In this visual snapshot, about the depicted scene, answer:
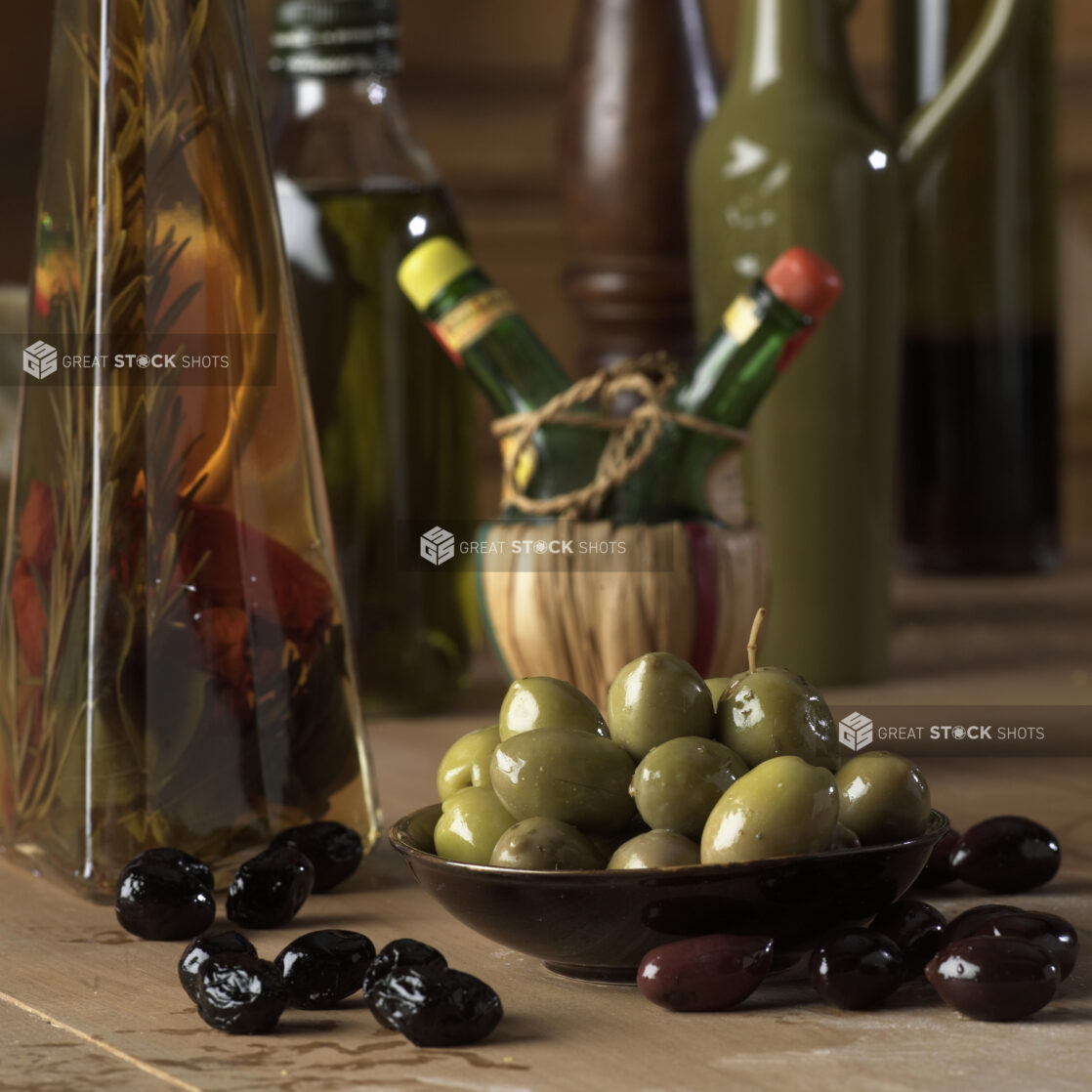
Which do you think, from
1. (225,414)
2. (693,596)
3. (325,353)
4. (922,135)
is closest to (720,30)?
A: (922,135)

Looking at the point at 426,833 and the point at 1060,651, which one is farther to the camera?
the point at 1060,651

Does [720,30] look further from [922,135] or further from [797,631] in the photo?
[797,631]

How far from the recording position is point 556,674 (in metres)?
0.72

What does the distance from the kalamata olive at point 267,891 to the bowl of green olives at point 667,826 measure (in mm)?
64

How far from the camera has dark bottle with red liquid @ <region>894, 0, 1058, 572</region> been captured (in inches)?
42.6

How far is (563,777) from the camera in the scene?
45 cm

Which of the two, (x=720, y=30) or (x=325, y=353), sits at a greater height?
(x=720, y=30)

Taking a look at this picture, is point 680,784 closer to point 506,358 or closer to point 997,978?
point 997,978

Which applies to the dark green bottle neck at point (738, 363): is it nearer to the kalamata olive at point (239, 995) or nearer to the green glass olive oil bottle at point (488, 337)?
the green glass olive oil bottle at point (488, 337)

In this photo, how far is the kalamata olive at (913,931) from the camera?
1.52 ft

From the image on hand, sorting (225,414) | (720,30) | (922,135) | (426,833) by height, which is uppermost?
(720,30)

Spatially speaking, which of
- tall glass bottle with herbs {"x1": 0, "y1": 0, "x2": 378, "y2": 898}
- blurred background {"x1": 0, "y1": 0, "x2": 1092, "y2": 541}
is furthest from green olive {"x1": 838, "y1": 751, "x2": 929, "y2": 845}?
blurred background {"x1": 0, "y1": 0, "x2": 1092, "y2": 541}

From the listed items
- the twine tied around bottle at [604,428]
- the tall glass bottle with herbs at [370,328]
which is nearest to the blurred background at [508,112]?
the tall glass bottle with herbs at [370,328]

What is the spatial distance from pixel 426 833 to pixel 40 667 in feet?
0.59
